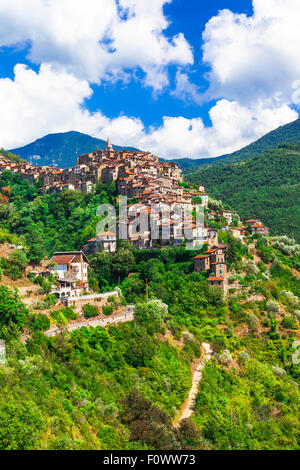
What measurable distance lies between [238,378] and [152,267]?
17908mm

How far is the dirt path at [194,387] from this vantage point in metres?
30.1

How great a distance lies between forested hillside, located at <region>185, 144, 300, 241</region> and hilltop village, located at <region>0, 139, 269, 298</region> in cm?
2818

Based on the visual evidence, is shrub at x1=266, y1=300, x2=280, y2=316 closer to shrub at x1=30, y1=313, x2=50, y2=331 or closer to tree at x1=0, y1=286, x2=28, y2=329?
shrub at x1=30, y1=313, x2=50, y2=331

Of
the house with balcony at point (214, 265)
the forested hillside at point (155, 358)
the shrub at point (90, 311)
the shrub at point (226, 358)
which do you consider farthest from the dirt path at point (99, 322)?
the house with balcony at point (214, 265)

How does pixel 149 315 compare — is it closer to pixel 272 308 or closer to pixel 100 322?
pixel 100 322

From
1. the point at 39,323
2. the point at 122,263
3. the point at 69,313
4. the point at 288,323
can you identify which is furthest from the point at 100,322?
the point at 288,323

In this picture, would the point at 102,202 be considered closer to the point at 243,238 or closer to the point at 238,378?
the point at 243,238

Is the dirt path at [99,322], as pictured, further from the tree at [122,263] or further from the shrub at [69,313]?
the tree at [122,263]

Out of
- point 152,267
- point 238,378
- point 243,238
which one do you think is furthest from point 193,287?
point 243,238

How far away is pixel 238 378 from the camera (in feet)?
120

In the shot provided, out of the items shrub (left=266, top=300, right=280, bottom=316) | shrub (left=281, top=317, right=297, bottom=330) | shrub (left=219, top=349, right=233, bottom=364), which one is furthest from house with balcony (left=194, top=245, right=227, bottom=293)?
shrub (left=219, top=349, right=233, bottom=364)

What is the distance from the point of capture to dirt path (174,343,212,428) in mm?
30133

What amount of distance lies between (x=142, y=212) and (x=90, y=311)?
1045 inches

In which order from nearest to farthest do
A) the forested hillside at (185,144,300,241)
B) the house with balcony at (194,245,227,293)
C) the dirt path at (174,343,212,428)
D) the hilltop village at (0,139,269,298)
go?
the dirt path at (174,343,212,428) < the hilltop village at (0,139,269,298) < the house with balcony at (194,245,227,293) < the forested hillside at (185,144,300,241)
